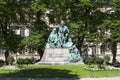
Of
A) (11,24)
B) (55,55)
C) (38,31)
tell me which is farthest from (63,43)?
(11,24)

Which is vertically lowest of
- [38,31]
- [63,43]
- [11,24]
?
[63,43]

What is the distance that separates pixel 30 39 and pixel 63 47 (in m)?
11.3

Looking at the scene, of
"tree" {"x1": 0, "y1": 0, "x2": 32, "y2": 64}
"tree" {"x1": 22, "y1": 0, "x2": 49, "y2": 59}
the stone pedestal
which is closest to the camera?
the stone pedestal

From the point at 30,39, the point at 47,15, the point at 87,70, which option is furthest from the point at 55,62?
the point at 47,15

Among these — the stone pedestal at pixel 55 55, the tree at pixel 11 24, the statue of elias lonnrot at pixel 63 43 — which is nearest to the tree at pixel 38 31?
the tree at pixel 11 24

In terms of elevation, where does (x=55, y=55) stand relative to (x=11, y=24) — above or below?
below

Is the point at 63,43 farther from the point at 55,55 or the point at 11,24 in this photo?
the point at 11,24

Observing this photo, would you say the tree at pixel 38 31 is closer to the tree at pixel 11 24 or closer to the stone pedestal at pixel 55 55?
the tree at pixel 11 24

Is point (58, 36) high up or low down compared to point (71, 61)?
up

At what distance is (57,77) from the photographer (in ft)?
89.6

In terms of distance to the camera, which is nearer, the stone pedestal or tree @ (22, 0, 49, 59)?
the stone pedestal

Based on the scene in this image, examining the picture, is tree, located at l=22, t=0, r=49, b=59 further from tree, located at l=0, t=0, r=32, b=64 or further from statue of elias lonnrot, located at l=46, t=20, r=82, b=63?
statue of elias lonnrot, located at l=46, t=20, r=82, b=63

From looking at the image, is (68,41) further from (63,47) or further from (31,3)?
(31,3)

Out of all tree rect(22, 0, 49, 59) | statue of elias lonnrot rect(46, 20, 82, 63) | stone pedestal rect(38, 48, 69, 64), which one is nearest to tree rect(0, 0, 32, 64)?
tree rect(22, 0, 49, 59)
